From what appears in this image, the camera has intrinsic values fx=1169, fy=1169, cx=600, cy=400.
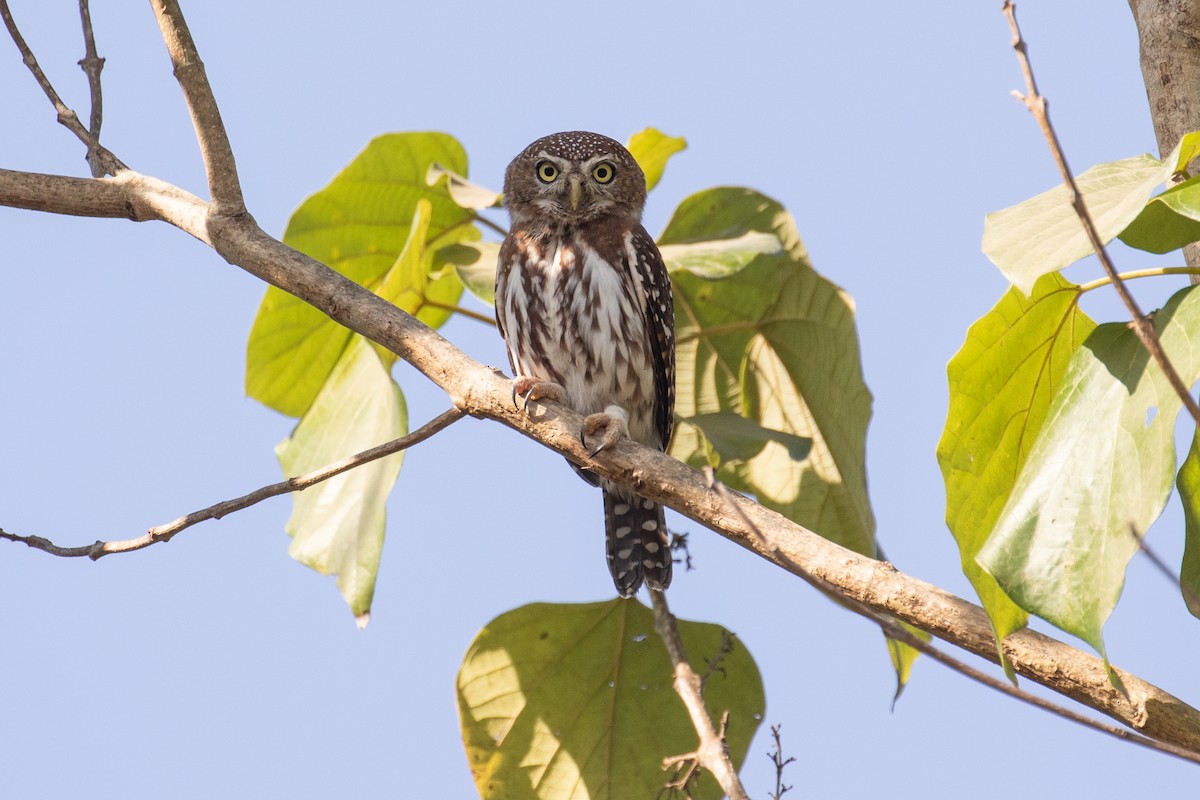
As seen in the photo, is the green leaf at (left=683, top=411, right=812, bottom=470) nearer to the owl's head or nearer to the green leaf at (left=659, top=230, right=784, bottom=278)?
the green leaf at (left=659, top=230, right=784, bottom=278)

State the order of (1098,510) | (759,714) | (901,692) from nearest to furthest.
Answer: (1098,510), (901,692), (759,714)

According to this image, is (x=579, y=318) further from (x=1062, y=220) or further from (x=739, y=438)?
(x=1062, y=220)

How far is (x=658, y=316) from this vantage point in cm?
381

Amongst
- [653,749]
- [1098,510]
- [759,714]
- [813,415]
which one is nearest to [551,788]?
[653,749]

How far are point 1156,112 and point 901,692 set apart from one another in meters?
1.59

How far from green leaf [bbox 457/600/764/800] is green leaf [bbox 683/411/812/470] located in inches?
25.1

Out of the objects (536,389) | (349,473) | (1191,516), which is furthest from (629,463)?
(1191,516)

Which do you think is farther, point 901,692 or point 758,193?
point 758,193

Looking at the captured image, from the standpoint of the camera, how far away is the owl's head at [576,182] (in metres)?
4.02

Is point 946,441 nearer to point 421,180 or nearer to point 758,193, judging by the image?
point 758,193

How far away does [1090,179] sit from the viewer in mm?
2078

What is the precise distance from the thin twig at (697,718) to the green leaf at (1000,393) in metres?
0.64

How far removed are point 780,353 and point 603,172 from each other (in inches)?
36.9

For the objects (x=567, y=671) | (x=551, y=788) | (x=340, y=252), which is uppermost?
(x=340, y=252)
